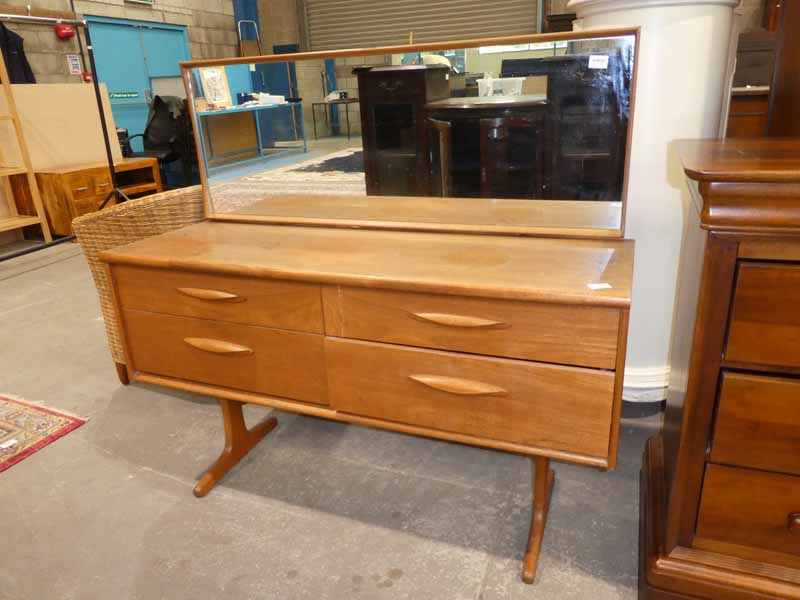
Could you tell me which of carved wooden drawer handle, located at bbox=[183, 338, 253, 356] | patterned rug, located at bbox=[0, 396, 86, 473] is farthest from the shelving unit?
carved wooden drawer handle, located at bbox=[183, 338, 253, 356]

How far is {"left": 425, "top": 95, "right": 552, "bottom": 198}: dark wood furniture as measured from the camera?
1516mm

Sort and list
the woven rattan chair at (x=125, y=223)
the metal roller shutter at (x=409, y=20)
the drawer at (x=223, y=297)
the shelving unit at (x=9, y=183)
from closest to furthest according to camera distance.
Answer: the drawer at (x=223, y=297)
the woven rattan chair at (x=125, y=223)
the shelving unit at (x=9, y=183)
the metal roller shutter at (x=409, y=20)

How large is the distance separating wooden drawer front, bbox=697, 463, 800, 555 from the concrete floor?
0.27 metres

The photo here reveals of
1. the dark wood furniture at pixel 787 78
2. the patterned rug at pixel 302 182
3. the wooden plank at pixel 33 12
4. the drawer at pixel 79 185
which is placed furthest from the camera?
the wooden plank at pixel 33 12

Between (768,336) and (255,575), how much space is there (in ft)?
3.58

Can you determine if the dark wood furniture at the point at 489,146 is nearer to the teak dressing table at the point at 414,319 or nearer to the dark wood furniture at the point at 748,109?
the teak dressing table at the point at 414,319

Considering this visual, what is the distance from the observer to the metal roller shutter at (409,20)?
7.07 meters

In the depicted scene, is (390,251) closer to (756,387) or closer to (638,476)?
(756,387)

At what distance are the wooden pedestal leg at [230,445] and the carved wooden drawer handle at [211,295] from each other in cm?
41

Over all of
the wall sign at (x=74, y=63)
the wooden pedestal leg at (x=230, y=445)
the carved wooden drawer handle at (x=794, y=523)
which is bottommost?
the wooden pedestal leg at (x=230, y=445)

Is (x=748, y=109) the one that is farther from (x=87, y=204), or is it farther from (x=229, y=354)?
(x=87, y=204)

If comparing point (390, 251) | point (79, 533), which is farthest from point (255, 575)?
point (390, 251)

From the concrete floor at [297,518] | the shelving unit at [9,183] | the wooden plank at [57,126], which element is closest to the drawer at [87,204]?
the shelving unit at [9,183]

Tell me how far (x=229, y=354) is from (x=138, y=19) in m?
6.19
